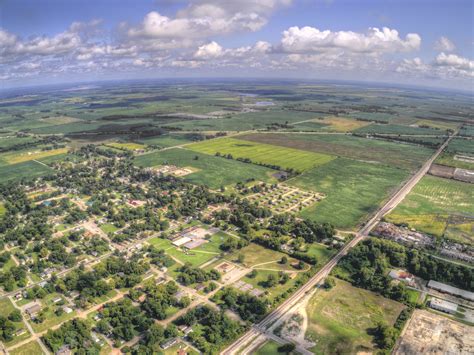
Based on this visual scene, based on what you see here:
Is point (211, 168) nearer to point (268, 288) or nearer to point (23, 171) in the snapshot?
point (23, 171)

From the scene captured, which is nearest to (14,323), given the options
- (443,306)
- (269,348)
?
(269,348)

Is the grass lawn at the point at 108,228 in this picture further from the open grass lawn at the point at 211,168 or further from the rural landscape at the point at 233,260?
the open grass lawn at the point at 211,168

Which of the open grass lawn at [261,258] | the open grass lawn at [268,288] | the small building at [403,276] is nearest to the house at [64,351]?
the open grass lawn at [268,288]

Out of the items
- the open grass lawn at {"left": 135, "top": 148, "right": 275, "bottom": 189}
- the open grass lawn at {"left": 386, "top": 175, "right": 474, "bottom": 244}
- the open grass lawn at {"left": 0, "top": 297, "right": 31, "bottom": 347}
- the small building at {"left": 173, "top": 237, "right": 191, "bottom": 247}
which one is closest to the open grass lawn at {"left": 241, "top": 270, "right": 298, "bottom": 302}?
the small building at {"left": 173, "top": 237, "right": 191, "bottom": 247}

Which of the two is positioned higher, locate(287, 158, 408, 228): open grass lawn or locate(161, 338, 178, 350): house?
locate(287, 158, 408, 228): open grass lawn

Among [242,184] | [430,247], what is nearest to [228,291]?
[430,247]

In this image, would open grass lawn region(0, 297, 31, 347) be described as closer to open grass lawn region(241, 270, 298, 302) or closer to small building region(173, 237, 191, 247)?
small building region(173, 237, 191, 247)
